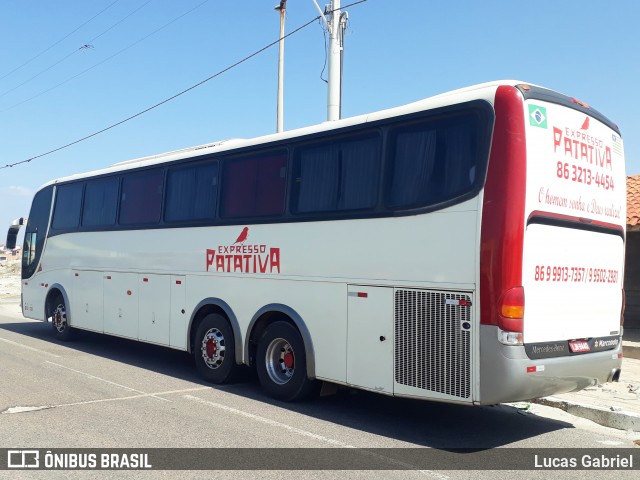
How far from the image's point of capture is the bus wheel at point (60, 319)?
13855mm

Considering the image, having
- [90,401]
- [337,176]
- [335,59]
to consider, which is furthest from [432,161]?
[335,59]

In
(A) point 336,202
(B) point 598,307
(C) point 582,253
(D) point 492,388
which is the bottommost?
(D) point 492,388

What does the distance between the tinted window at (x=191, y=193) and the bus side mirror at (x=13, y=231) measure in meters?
6.55

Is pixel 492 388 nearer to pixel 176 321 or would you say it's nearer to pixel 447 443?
pixel 447 443

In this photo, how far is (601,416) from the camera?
7992mm

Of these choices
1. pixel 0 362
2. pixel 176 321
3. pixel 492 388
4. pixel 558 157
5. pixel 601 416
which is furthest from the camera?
pixel 0 362

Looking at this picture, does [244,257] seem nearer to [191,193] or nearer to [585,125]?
[191,193]

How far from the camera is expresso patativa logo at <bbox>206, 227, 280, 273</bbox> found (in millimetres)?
8789

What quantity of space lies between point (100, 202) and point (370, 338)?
7.29 metres

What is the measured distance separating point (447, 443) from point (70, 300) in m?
9.22

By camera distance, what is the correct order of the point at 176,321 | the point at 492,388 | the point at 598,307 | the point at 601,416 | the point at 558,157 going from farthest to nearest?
the point at 176,321 < the point at 601,416 < the point at 598,307 < the point at 558,157 < the point at 492,388

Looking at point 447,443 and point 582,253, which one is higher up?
point 582,253

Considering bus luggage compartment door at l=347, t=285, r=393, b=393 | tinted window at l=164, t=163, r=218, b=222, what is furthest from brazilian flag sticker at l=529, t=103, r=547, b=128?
tinted window at l=164, t=163, r=218, b=222

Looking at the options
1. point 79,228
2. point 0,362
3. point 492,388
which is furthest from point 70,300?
point 492,388
